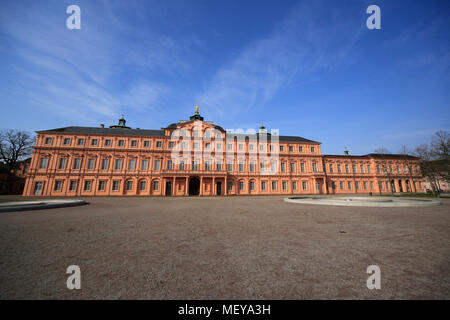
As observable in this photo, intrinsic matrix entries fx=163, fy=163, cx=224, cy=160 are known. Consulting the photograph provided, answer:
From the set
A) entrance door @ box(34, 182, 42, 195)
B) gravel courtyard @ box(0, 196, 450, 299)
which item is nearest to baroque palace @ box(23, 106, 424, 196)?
entrance door @ box(34, 182, 42, 195)

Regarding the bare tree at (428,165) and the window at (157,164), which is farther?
the window at (157,164)

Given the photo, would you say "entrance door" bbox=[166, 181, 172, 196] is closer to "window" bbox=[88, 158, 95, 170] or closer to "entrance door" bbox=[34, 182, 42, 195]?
"window" bbox=[88, 158, 95, 170]

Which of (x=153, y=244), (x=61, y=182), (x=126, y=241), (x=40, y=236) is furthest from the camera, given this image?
(x=61, y=182)

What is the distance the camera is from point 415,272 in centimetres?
267

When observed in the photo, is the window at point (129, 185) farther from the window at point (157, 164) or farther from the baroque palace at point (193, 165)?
the window at point (157, 164)

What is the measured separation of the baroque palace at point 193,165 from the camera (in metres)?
30.1

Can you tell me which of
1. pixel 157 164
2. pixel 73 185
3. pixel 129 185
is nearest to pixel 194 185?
pixel 157 164

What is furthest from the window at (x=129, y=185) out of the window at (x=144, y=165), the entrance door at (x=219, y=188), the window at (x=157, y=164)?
the entrance door at (x=219, y=188)

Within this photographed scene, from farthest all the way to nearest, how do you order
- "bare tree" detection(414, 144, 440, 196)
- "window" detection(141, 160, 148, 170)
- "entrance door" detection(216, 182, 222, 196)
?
1. "entrance door" detection(216, 182, 222, 196)
2. "window" detection(141, 160, 148, 170)
3. "bare tree" detection(414, 144, 440, 196)

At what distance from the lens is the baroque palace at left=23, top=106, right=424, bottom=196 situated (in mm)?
30094

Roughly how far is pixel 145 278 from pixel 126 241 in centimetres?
238

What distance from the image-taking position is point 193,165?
32.6 metres
